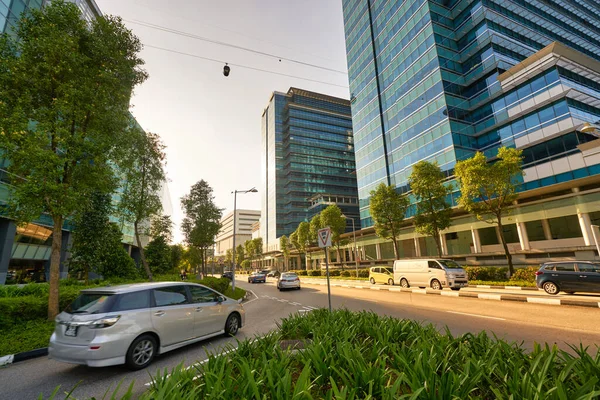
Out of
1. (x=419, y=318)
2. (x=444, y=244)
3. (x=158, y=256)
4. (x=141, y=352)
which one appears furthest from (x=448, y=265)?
(x=158, y=256)

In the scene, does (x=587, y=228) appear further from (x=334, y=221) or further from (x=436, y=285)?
(x=334, y=221)

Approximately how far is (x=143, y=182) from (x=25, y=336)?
15.2 m

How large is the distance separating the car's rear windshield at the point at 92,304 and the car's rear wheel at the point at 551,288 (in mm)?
18012

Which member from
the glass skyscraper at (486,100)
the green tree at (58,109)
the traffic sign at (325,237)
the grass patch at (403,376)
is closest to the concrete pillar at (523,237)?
the glass skyscraper at (486,100)

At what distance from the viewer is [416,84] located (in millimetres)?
37375

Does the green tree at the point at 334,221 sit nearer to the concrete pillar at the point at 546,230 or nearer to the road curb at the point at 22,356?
the concrete pillar at the point at 546,230

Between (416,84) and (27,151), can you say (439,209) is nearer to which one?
(416,84)

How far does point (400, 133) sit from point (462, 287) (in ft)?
89.8

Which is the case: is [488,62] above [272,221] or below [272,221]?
above

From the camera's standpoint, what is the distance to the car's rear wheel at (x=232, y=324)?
7.46m

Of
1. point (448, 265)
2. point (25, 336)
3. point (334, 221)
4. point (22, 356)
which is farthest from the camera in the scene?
point (334, 221)

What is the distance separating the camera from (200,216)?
102 feet

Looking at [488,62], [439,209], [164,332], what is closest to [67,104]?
[164,332]

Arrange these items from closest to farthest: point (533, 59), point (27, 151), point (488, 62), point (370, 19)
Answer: point (27, 151), point (533, 59), point (488, 62), point (370, 19)
